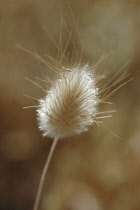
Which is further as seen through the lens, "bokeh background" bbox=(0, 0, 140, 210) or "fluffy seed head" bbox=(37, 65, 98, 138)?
"bokeh background" bbox=(0, 0, 140, 210)

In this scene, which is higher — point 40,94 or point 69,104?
point 40,94

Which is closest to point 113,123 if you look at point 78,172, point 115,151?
point 115,151

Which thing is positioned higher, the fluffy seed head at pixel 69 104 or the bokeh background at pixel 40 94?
the bokeh background at pixel 40 94

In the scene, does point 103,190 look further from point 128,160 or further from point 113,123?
point 113,123

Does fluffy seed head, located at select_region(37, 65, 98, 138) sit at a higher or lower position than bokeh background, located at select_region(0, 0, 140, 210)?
lower

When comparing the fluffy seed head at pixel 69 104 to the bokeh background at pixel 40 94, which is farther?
the bokeh background at pixel 40 94
